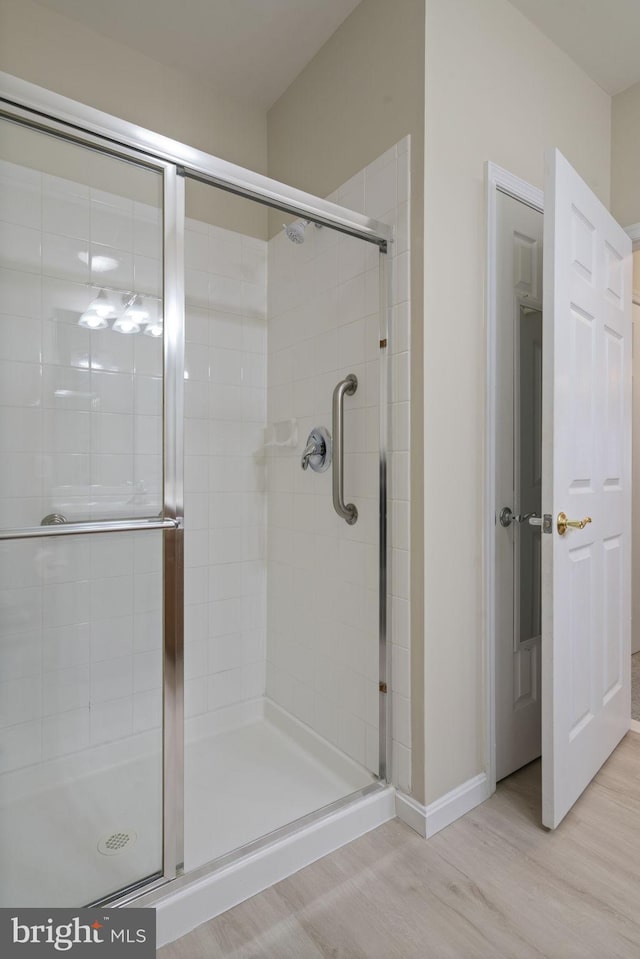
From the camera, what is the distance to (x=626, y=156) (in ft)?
7.80

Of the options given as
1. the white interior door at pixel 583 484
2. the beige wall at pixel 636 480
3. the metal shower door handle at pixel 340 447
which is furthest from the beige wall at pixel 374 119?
→ the beige wall at pixel 636 480

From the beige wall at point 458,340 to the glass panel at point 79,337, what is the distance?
2.75ft

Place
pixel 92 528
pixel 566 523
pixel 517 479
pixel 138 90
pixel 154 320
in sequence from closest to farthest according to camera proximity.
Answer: pixel 92 528, pixel 154 320, pixel 566 523, pixel 517 479, pixel 138 90

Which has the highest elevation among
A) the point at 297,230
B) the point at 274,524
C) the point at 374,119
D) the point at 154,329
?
the point at 374,119

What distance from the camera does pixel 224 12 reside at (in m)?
1.97

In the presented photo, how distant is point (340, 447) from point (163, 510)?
0.73 m

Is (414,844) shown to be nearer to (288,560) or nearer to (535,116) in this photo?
(288,560)

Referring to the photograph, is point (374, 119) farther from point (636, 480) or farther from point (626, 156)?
point (636, 480)

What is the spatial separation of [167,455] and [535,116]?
75.3 inches

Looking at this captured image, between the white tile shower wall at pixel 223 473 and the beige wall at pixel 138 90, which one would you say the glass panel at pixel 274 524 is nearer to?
the white tile shower wall at pixel 223 473

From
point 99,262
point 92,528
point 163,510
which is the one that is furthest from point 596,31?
point 92,528

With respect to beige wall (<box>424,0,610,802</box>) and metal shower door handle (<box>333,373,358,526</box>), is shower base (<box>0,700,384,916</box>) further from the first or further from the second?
metal shower door handle (<box>333,373,358,526</box>)

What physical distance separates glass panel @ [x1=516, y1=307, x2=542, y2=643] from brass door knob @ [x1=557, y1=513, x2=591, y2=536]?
30cm

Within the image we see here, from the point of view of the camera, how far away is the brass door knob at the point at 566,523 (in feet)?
5.42
